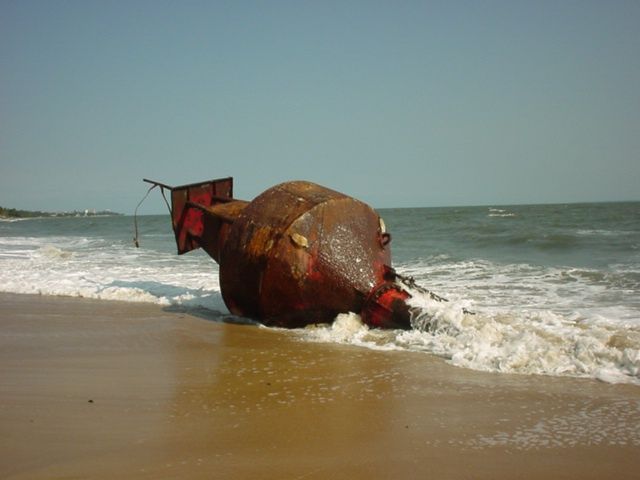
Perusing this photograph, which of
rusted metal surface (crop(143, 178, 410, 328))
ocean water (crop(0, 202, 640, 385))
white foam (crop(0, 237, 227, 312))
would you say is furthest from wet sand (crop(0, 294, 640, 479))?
white foam (crop(0, 237, 227, 312))

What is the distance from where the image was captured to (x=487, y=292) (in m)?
7.88

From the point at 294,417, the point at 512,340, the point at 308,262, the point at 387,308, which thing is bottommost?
the point at 294,417

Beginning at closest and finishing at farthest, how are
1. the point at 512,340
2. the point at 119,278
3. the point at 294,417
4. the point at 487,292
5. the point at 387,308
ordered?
the point at 294,417, the point at 512,340, the point at 387,308, the point at 487,292, the point at 119,278

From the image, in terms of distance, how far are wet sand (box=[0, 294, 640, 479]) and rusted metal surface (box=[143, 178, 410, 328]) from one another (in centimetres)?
66

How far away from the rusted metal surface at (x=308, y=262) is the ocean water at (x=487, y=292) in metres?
0.18

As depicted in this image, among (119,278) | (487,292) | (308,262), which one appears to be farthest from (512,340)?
(119,278)

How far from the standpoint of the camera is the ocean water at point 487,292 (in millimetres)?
4141

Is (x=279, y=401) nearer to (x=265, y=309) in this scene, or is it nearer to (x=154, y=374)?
(x=154, y=374)

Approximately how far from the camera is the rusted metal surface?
524cm

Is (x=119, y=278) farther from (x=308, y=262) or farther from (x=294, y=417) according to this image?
(x=294, y=417)

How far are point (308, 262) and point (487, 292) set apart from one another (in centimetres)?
356

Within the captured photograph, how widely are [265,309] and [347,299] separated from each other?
30.9 inches

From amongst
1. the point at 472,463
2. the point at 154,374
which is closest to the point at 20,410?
the point at 154,374

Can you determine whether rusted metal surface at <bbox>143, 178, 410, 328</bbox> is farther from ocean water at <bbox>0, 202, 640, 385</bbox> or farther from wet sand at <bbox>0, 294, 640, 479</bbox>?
wet sand at <bbox>0, 294, 640, 479</bbox>
